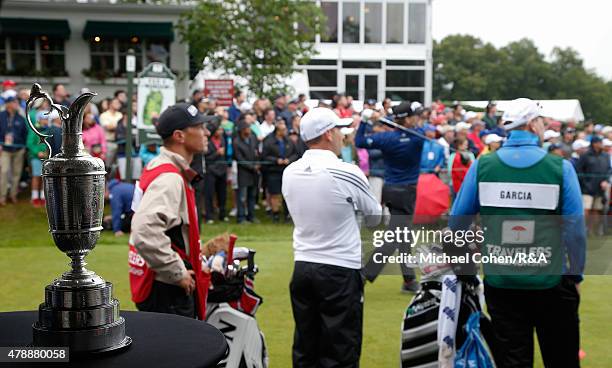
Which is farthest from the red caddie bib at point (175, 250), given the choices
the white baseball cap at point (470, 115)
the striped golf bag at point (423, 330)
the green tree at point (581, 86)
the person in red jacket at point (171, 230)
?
the green tree at point (581, 86)

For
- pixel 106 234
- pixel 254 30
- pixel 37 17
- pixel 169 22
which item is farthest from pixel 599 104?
pixel 37 17

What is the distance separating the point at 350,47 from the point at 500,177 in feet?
101

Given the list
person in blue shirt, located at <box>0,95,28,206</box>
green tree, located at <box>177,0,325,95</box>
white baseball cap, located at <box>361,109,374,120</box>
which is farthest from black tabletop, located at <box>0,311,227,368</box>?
green tree, located at <box>177,0,325,95</box>

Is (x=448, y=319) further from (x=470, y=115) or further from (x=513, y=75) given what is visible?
(x=513, y=75)

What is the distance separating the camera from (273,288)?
8414mm

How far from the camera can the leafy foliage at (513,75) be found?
2520 cm

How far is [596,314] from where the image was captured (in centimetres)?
740

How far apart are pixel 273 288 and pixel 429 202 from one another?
2241mm

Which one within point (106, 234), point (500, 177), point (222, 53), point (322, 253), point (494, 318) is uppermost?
point (222, 53)

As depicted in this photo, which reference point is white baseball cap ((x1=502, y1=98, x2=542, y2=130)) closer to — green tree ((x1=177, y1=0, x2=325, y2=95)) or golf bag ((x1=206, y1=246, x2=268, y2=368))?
golf bag ((x1=206, y1=246, x2=268, y2=368))

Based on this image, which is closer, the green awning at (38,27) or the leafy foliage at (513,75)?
the green awning at (38,27)

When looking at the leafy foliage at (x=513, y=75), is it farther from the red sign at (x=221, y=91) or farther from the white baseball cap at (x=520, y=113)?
the white baseball cap at (x=520, y=113)

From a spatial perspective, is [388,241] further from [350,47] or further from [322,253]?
[350,47]

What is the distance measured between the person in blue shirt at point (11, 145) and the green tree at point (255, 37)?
7.52m
